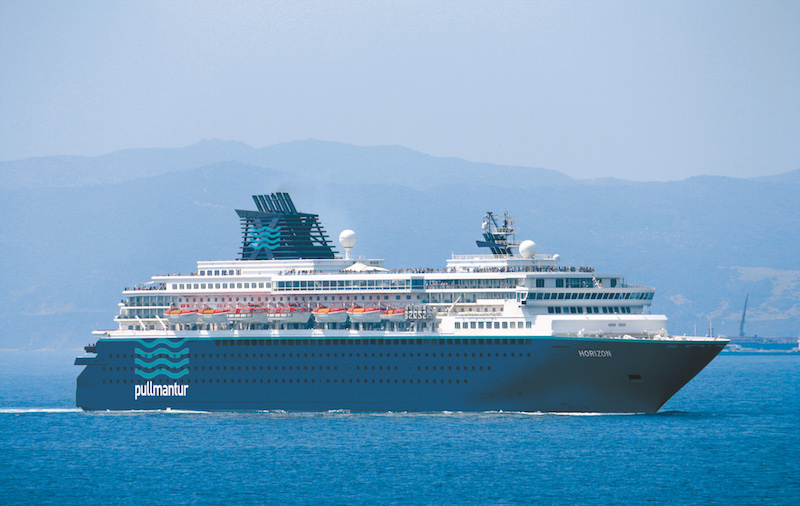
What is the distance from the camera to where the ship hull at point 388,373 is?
64.9 m

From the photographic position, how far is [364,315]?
69.6 metres

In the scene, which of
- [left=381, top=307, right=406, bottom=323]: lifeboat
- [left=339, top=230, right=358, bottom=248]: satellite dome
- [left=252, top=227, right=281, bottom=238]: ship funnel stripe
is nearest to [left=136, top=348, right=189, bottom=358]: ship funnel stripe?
[left=252, top=227, right=281, bottom=238]: ship funnel stripe

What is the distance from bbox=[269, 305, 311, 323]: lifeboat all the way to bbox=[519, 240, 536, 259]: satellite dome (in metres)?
13.1

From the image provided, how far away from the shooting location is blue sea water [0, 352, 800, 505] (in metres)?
48.0

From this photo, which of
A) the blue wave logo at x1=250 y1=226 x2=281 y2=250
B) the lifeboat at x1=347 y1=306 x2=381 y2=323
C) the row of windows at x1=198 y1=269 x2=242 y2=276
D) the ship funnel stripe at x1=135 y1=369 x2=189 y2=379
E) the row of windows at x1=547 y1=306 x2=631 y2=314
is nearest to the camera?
the row of windows at x1=547 y1=306 x2=631 y2=314

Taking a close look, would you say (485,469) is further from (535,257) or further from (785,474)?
(535,257)

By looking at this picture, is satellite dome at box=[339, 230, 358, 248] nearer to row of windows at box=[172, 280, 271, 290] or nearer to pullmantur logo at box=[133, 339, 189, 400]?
row of windows at box=[172, 280, 271, 290]

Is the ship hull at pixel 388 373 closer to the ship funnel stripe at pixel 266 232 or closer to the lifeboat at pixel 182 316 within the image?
the lifeboat at pixel 182 316

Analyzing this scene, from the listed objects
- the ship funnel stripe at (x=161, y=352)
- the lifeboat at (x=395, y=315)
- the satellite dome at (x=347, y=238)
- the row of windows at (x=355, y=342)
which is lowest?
the ship funnel stripe at (x=161, y=352)

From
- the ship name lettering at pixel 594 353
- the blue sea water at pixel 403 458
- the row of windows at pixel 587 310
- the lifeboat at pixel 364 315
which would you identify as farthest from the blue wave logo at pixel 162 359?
the ship name lettering at pixel 594 353

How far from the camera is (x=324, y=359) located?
6994 cm

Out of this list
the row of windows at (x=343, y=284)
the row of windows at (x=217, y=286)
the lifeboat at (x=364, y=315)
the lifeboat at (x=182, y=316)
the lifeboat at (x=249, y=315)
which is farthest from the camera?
the row of windows at (x=217, y=286)

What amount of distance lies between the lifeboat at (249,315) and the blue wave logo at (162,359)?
3.26 metres

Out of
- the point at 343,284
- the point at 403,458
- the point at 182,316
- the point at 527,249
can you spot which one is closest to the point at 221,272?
the point at 182,316
